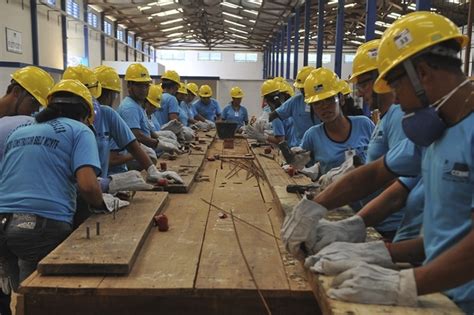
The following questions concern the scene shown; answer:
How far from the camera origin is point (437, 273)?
1.39 metres

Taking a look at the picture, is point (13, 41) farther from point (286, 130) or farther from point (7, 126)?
point (7, 126)

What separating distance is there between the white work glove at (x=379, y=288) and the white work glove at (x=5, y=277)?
188 cm

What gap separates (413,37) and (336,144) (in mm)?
1880

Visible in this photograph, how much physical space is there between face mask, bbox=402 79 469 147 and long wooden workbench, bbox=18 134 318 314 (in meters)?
0.69

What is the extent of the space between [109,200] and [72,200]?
222 mm

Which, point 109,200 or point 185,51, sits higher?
point 185,51

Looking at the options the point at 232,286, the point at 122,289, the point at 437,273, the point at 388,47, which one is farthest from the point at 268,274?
the point at 388,47

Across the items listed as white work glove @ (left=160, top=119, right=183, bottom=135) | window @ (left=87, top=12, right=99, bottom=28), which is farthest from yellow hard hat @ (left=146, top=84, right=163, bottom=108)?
window @ (left=87, top=12, right=99, bottom=28)

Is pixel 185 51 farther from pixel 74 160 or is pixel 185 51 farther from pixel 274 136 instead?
pixel 74 160

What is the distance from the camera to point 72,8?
14.7 meters

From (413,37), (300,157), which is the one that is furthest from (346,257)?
(300,157)

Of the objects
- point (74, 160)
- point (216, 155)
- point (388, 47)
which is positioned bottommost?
point (216, 155)

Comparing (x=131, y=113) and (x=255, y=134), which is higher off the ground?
(x=131, y=113)

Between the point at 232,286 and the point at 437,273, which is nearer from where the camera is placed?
the point at 437,273
